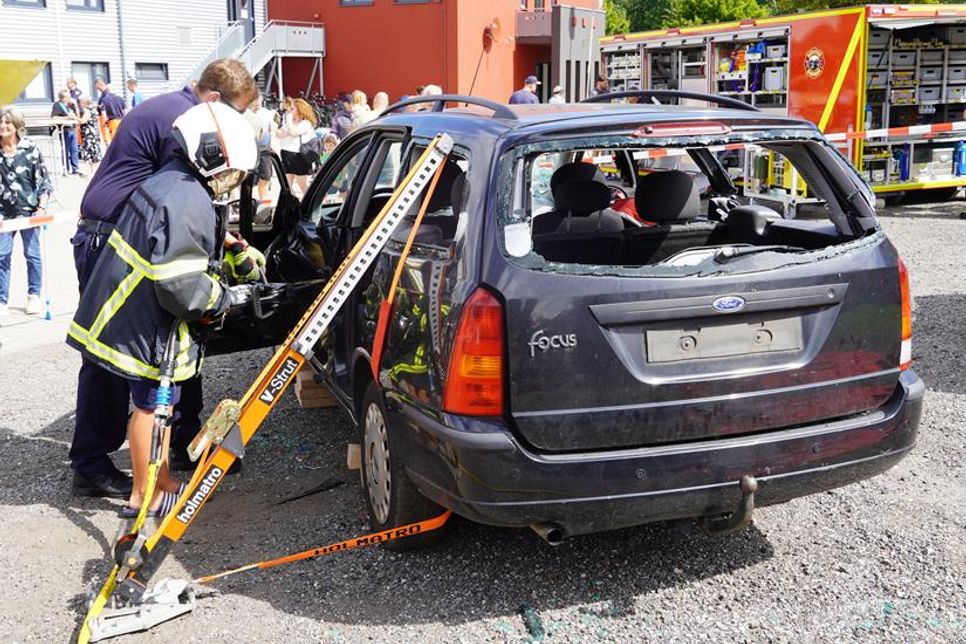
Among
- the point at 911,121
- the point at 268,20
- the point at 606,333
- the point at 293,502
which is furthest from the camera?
the point at 268,20

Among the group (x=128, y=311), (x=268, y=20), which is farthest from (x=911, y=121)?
(x=268, y=20)

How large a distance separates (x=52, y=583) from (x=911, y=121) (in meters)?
14.7

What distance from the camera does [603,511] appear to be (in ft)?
10.9

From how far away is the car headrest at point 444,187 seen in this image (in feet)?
12.9

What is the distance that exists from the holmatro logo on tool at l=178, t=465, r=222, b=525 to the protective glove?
4.07 ft

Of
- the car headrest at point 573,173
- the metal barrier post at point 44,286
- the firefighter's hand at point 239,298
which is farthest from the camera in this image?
the metal barrier post at point 44,286

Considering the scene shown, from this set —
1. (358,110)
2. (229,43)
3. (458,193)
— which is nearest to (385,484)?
(458,193)

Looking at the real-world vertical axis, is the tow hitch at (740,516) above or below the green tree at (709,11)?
below

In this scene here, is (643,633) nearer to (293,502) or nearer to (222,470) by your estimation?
(222,470)

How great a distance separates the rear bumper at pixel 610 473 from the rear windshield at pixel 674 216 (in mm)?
588

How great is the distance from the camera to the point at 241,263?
466 cm

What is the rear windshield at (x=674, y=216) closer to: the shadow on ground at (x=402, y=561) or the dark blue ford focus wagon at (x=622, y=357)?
the dark blue ford focus wagon at (x=622, y=357)

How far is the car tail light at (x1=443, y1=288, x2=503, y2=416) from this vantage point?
3.25 metres

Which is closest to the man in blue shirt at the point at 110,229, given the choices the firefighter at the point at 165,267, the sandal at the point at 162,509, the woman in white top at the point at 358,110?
the sandal at the point at 162,509
